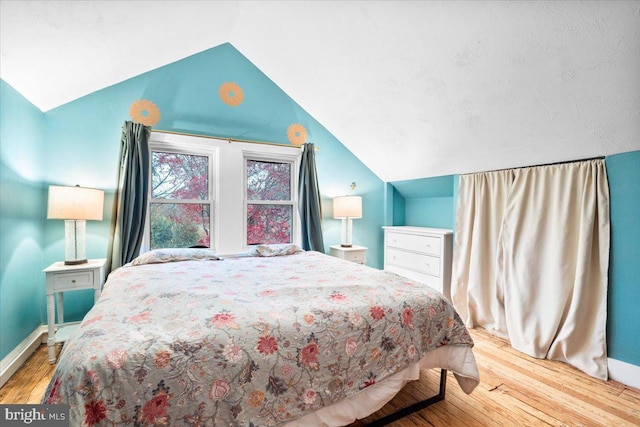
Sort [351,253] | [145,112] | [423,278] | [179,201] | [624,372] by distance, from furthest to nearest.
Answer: [351,253] → [423,278] → [179,201] → [145,112] → [624,372]

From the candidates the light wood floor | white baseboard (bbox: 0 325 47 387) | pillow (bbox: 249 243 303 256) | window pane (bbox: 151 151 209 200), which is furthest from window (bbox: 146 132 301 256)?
the light wood floor

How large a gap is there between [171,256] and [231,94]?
6.19 feet

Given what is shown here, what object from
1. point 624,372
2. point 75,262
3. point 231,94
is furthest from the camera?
point 231,94

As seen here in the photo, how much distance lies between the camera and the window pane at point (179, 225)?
120 inches

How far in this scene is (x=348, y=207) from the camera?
3.56m

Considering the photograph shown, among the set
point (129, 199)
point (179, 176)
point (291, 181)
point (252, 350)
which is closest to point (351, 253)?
point (291, 181)

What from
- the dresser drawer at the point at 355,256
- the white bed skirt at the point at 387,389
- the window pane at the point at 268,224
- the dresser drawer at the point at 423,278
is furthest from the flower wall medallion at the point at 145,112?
the dresser drawer at the point at 423,278

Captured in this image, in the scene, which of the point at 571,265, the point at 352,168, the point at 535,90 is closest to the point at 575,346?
the point at 571,265

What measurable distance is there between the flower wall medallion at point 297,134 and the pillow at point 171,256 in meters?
1.71

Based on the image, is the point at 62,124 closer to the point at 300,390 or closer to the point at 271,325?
the point at 271,325

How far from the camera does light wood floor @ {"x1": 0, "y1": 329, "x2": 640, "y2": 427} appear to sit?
1615 mm

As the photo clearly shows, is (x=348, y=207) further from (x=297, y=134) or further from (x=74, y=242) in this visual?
(x=74, y=242)

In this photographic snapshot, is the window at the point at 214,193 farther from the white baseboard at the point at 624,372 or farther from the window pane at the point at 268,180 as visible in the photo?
the white baseboard at the point at 624,372

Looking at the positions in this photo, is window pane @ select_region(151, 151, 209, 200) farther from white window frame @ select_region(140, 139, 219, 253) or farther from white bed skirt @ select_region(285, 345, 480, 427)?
white bed skirt @ select_region(285, 345, 480, 427)
